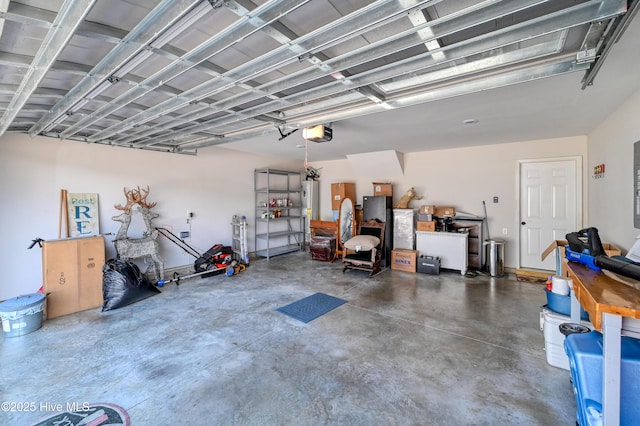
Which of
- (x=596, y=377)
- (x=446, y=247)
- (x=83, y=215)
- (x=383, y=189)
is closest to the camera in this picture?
(x=596, y=377)

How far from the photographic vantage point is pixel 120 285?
11.9 feet

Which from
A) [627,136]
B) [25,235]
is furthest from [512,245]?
[25,235]

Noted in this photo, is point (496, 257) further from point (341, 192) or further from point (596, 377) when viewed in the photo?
point (596, 377)

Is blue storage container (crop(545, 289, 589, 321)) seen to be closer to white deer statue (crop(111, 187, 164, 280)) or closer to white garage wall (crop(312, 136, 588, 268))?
white garage wall (crop(312, 136, 588, 268))

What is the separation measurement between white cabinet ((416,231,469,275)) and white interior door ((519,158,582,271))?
3.60ft

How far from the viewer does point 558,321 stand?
88.4 inches

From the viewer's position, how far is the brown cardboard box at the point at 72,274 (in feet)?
10.8

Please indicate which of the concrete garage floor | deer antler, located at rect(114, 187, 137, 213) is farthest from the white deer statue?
the concrete garage floor

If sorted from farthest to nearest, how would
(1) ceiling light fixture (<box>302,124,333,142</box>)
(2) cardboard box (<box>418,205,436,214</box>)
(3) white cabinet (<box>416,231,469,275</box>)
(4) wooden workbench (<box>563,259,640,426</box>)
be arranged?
(2) cardboard box (<box>418,205,436,214</box>), (3) white cabinet (<box>416,231,469,275</box>), (1) ceiling light fixture (<box>302,124,333,142</box>), (4) wooden workbench (<box>563,259,640,426</box>)

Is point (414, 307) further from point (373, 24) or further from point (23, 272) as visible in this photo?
point (23, 272)

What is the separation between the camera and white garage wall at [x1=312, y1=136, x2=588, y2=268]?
15.7 feet

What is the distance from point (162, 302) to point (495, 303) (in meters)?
4.55

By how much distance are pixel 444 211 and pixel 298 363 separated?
4285mm

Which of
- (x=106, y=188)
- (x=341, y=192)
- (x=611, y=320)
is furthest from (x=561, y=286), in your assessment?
(x=106, y=188)
